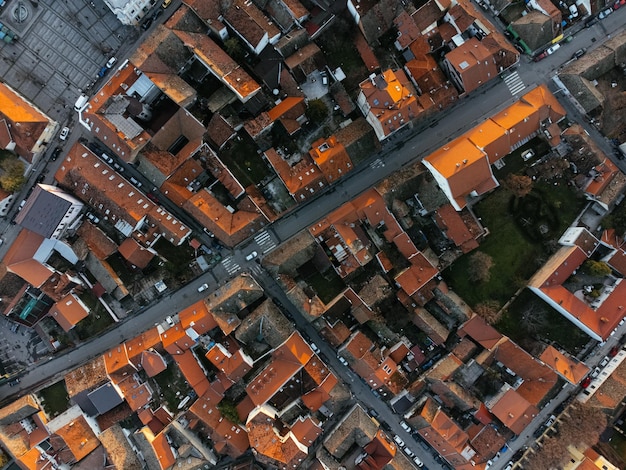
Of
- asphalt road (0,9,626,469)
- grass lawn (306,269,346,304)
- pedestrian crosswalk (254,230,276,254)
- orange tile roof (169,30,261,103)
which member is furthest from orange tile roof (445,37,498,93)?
pedestrian crosswalk (254,230,276,254)

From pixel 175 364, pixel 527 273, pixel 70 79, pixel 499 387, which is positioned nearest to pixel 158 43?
pixel 70 79

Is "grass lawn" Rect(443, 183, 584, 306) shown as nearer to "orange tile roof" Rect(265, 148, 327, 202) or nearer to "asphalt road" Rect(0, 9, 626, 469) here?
"asphalt road" Rect(0, 9, 626, 469)

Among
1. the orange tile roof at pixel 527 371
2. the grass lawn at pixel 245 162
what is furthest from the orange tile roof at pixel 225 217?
the orange tile roof at pixel 527 371

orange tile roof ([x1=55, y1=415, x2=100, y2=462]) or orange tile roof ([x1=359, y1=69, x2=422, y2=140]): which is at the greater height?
orange tile roof ([x1=359, y1=69, x2=422, y2=140])

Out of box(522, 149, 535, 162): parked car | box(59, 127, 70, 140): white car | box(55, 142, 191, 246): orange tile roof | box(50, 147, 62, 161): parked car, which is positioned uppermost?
box(59, 127, 70, 140): white car

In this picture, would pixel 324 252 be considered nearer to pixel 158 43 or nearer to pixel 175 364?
pixel 175 364

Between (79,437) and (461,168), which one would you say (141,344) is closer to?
(79,437)

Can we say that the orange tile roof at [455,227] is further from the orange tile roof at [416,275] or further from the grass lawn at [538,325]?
the grass lawn at [538,325]
